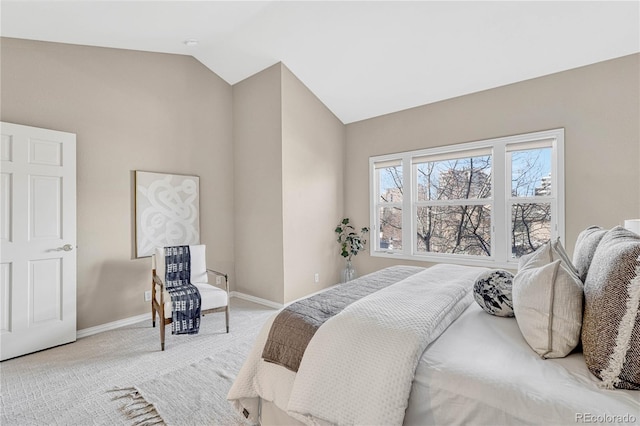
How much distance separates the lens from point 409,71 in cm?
367

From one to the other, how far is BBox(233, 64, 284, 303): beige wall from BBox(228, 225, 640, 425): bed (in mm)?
2405

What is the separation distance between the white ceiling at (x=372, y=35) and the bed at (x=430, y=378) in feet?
9.21

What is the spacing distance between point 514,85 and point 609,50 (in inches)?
31.3

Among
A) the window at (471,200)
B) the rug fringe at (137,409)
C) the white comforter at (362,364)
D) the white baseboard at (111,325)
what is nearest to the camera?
the white comforter at (362,364)

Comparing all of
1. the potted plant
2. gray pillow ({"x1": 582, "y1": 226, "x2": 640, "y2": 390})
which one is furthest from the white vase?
gray pillow ({"x1": 582, "y1": 226, "x2": 640, "y2": 390})

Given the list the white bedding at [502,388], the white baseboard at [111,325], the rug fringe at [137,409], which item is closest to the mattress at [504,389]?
the white bedding at [502,388]

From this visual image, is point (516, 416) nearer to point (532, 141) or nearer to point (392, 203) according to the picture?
point (532, 141)

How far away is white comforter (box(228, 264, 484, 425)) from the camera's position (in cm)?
110

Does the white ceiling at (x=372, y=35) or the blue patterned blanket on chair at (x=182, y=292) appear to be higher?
the white ceiling at (x=372, y=35)

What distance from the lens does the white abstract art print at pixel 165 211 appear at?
3.52 metres

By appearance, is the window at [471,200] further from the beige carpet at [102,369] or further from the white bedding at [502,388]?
the white bedding at [502,388]

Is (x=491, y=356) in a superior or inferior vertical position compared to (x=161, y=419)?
superior

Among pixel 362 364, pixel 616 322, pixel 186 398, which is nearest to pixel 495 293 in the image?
pixel 616 322

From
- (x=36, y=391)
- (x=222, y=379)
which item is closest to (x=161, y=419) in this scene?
(x=222, y=379)
